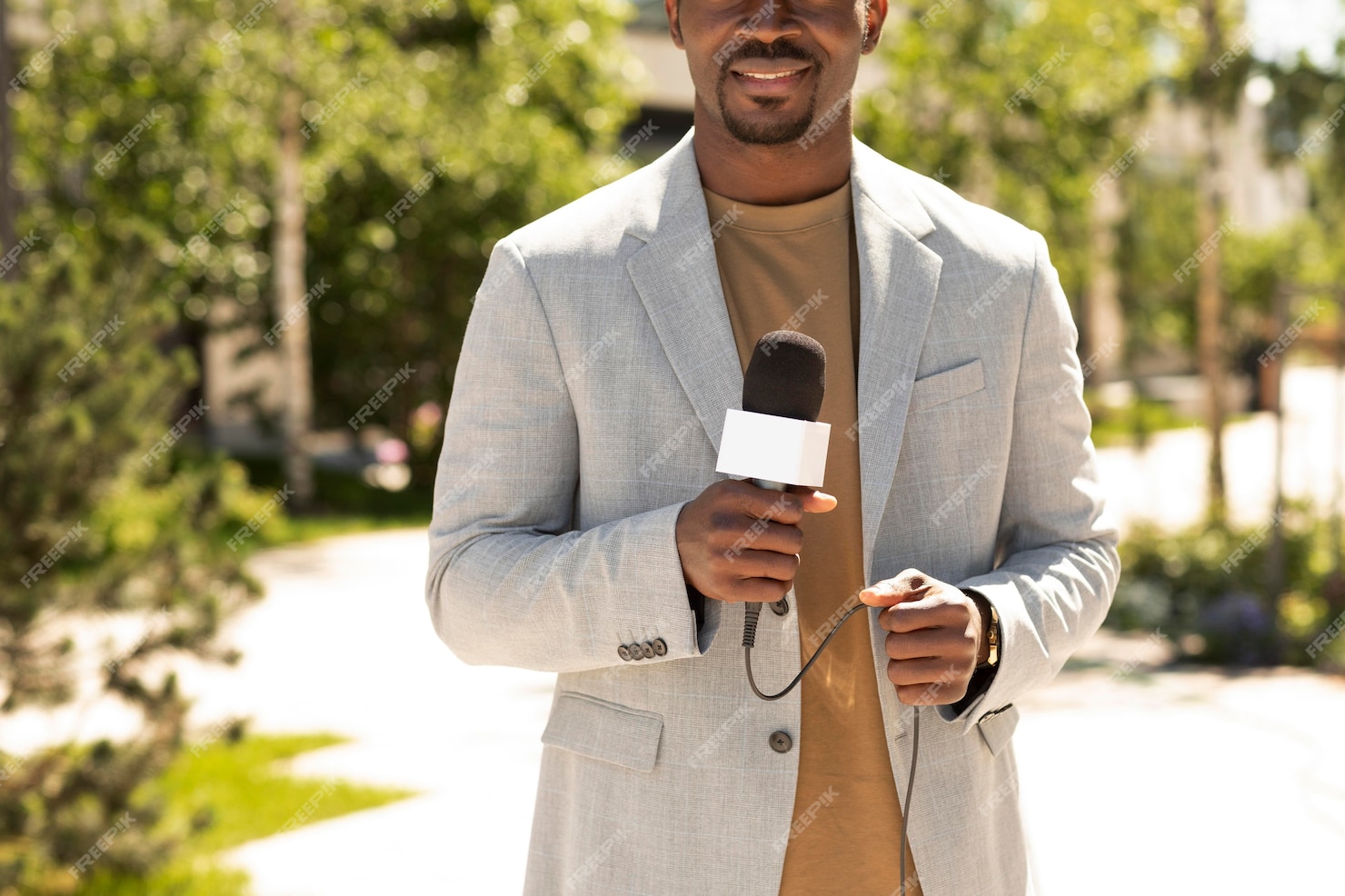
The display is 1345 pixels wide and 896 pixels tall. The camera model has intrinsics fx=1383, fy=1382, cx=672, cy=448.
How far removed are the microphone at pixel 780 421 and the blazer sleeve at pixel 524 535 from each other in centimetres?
18

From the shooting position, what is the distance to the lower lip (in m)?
1.86

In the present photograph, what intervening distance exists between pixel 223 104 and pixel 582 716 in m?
12.8

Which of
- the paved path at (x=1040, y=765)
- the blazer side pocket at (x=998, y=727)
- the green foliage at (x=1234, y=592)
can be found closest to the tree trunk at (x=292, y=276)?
the paved path at (x=1040, y=765)

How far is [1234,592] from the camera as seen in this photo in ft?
29.4

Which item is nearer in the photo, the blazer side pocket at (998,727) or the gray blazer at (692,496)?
the gray blazer at (692,496)

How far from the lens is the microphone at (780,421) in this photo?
60.7 inches

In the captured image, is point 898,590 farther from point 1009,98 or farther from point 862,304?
point 1009,98

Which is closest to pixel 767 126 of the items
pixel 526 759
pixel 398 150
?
pixel 526 759

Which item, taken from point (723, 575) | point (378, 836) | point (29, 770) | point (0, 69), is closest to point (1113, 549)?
point (723, 575)

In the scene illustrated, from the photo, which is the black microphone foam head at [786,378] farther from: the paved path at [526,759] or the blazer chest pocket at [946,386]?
the paved path at [526,759]

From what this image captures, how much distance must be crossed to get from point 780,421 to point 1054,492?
0.61 m

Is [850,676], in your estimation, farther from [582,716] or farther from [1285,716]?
[1285,716]

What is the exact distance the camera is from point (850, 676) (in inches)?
73.7

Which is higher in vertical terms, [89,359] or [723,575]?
[89,359]
